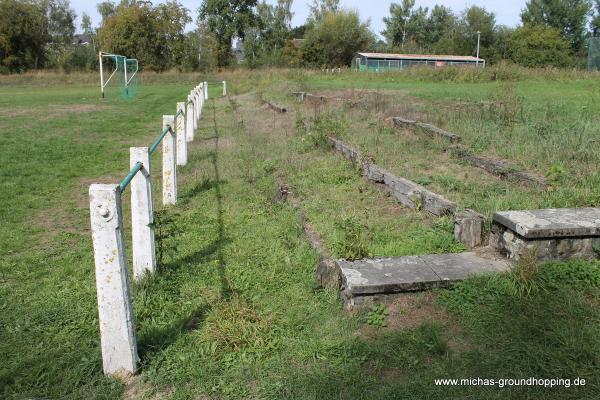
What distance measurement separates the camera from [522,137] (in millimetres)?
7457

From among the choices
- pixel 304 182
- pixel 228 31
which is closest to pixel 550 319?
pixel 304 182

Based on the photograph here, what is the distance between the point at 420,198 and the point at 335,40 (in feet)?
210

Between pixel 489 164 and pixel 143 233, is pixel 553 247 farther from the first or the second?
pixel 143 233

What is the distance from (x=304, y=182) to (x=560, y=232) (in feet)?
12.3

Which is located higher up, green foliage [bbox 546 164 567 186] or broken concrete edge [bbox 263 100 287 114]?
broken concrete edge [bbox 263 100 287 114]

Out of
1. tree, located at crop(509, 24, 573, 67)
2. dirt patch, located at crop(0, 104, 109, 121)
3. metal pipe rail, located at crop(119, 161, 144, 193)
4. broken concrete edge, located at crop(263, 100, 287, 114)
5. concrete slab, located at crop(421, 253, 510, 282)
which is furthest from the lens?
tree, located at crop(509, 24, 573, 67)

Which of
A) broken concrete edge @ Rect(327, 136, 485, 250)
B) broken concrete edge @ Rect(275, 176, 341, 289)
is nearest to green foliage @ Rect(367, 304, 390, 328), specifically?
Result: broken concrete edge @ Rect(275, 176, 341, 289)

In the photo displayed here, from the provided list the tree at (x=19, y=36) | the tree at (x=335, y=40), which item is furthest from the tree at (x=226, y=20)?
the tree at (x=19, y=36)

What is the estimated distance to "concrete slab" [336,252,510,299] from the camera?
133 inches

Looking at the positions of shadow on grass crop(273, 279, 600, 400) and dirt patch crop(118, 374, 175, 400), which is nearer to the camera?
shadow on grass crop(273, 279, 600, 400)

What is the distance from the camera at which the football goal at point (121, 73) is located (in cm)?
2645

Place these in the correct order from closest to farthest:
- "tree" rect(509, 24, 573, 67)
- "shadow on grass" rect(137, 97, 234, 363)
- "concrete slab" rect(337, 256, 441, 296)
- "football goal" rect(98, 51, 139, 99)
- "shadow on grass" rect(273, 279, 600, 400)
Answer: "shadow on grass" rect(273, 279, 600, 400)
"shadow on grass" rect(137, 97, 234, 363)
"concrete slab" rect(337, 256, 441, 296)
"football goal" rect(98, 51, 139, 99)
"tree" rect(509, 24, 573, 67)

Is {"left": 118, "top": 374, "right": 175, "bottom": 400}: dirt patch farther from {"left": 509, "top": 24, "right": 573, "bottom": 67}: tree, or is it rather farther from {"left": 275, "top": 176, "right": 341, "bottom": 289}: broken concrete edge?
{"left": 509, "top": 24, "right": 573, "bottom": 67}: tree

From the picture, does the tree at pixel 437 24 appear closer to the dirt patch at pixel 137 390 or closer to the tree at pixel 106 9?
the tree at pixel 106 9
